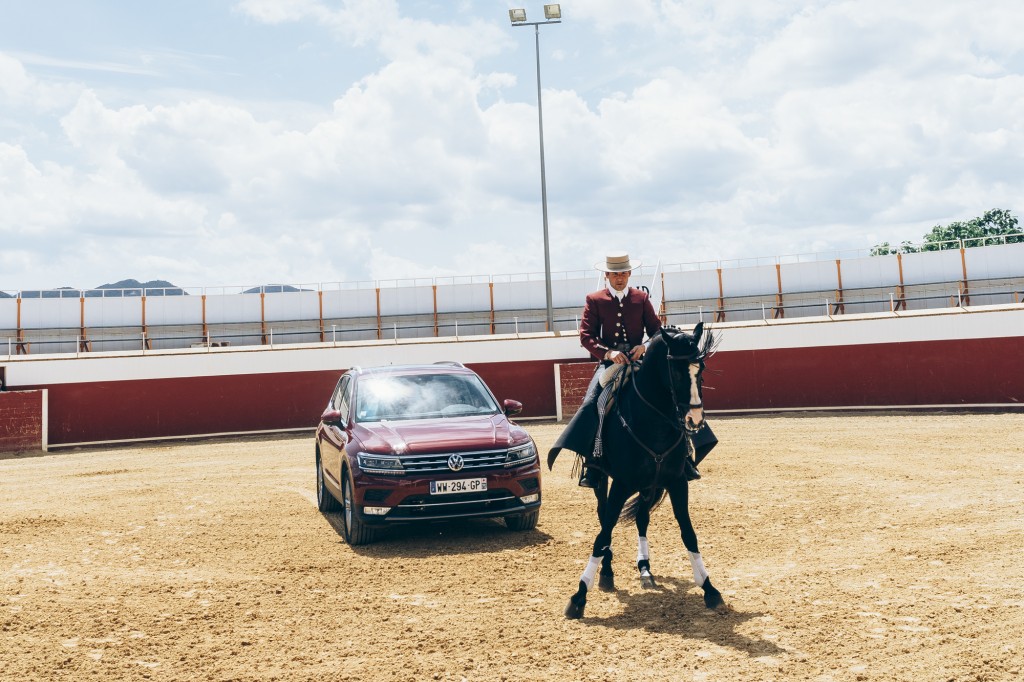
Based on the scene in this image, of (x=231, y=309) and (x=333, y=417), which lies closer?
(x=333, y=417)

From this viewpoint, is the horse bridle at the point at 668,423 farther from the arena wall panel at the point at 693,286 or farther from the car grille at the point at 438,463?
the arena wall panel at the point at 693,286

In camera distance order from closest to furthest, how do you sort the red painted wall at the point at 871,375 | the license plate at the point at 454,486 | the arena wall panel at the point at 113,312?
the license plate at the point at 454,486 < the red painted wall at the point at 871,375 < the arena wall panel at the point at 113,312

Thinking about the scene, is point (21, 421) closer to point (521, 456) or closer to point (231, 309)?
point (231, 309)

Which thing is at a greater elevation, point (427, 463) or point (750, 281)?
point (750, 281)

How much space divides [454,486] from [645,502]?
2.18 meters

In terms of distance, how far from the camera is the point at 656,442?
235 inches

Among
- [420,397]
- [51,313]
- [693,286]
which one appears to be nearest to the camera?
[420,397]

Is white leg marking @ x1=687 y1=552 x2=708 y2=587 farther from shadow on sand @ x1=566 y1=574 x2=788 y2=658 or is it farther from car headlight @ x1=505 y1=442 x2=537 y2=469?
car headlight @ x1=505 y1=442 x2=537 y2=469

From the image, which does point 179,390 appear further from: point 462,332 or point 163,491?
point 462,332

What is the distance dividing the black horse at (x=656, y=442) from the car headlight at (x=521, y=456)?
184 cm

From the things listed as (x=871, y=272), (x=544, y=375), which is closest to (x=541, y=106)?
(x=544, y=375)

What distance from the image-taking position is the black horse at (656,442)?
18.4 ft

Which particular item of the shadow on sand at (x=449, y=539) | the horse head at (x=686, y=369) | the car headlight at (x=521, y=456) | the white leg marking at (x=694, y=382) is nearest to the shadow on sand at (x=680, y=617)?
the horse head at (x=686, y=369)

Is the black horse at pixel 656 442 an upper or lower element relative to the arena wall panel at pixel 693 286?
lower
